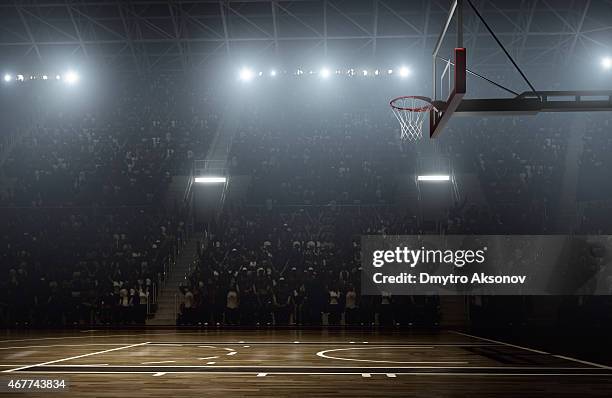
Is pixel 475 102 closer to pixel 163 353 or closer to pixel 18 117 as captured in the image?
pixel 163 353

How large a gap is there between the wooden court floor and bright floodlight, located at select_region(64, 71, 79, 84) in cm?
1610

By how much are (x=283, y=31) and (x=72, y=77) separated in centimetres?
898

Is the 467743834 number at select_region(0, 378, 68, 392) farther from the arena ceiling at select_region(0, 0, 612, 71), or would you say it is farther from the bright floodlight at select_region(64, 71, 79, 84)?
the bright floodlight at select_region(64, 71, 79, 84)

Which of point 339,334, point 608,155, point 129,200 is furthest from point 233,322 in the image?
point 608,155

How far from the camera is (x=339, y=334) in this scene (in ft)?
46.4

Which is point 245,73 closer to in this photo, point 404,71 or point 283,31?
point 283,31

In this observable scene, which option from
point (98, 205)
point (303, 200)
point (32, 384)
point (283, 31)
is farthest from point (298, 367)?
point (283, 31)

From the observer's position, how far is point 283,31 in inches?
967

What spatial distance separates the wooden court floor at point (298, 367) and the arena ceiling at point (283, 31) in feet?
45.3

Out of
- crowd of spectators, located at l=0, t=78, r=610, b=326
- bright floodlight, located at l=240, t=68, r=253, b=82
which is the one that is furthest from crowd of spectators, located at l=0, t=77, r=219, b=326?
bright floodlight, located at l=240, t=68, r=253, b=82

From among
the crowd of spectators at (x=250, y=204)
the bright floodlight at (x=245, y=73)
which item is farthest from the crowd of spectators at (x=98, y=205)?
the bright floodlight at (x=245, y=73)

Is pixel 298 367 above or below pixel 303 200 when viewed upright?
below

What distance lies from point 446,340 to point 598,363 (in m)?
4.27

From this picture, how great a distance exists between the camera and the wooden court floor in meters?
6.36
